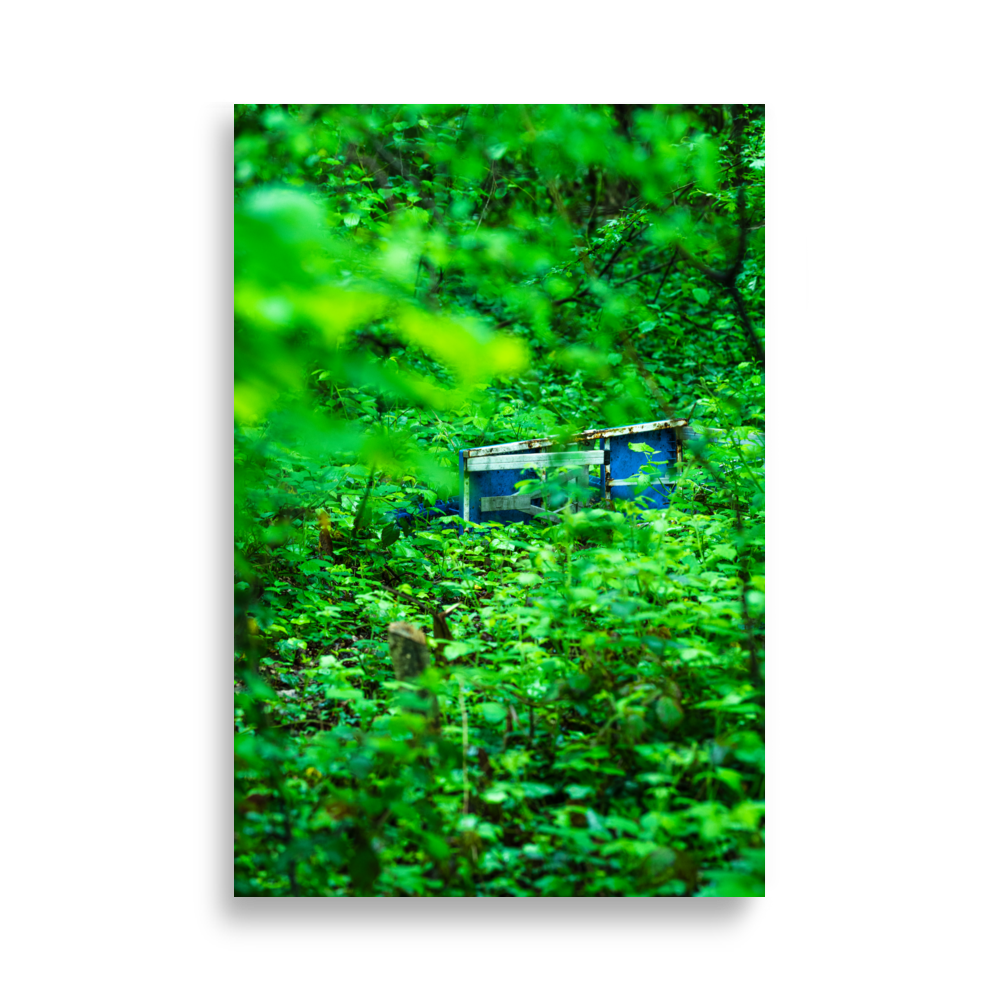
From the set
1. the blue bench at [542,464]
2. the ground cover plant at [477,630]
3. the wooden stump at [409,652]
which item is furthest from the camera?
the blue bench at [542,464]

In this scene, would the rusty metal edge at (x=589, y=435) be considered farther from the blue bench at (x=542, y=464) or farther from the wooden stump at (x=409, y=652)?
the wooden stump at (x=409, y=652)

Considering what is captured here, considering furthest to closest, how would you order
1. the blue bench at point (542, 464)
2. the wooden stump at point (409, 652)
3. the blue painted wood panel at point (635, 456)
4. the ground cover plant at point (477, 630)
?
the blue painted wood panel at point (635, 456) → the blue bench at point (542, 464) → the wooden stump at point (409, 652) → the ground cover plant at point (477, 630)

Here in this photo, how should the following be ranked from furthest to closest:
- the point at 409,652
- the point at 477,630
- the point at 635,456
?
the point at 635,456 < the point at 477,630 < the point at 409,652

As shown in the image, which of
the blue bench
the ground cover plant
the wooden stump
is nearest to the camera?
the ground cover plant

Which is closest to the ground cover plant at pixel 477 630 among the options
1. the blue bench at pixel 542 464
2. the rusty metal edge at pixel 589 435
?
the blue bench at pixel 542 464

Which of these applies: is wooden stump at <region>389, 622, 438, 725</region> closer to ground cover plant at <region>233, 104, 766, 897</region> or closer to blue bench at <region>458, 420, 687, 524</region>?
ground cover plant at <region>233, 104, 766, 897</region>

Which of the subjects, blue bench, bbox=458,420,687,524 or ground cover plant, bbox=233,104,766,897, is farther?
blue bench, bbox=458,420,687,524

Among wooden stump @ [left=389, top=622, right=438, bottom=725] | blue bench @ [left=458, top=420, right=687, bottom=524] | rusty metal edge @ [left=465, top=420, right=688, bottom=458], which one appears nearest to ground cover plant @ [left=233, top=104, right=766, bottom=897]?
wooden stump @ [left=389, top=622, right=438, bottom=725]

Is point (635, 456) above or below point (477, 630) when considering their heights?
above

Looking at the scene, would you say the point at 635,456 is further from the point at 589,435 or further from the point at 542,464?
the point at 542,464

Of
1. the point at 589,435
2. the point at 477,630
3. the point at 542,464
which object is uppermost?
the point at 589,435

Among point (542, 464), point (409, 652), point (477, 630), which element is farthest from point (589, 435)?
point (409, 652)

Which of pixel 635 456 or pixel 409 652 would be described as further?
pixel 635 456
